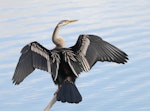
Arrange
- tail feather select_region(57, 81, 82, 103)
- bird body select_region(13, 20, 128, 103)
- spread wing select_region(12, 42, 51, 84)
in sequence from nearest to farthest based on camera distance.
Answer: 1. tail feather select_region(57, 81, 82, 103)
2. bird body select_region(13, 20, 128, 103)
3. spread wing select_region(12, 42, 51, 84)

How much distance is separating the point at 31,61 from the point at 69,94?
60 centimetres

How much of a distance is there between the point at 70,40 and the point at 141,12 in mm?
1918

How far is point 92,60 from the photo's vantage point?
6.42 m

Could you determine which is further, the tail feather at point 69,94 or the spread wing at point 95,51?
the spread wing at point 95,51

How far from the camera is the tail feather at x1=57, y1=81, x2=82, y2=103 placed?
5934 millimetres

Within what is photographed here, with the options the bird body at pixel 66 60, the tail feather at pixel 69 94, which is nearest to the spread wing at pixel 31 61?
the bird body at pixel 66 60

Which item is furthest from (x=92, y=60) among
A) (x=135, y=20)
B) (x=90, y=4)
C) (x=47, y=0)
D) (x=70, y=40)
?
(x=47, y=0)

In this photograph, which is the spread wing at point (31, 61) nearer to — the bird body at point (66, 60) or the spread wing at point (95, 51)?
the bird body at point (66, 60)

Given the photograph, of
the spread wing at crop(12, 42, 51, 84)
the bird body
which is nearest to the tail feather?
the bird body

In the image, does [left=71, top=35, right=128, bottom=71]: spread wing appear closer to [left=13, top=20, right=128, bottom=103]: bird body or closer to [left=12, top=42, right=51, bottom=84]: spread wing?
[left=13, top=20, right=128, bottom=103]: bird body

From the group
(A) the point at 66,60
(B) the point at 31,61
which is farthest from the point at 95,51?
(B) the point at 31,61

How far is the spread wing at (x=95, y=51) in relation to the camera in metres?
6.39

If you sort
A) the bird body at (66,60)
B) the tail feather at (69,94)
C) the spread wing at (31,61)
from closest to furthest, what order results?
the tail feather at (69,94) → the bird body at (66,60) → the spread wing at (31,61)

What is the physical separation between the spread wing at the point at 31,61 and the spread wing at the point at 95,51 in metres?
0.29
